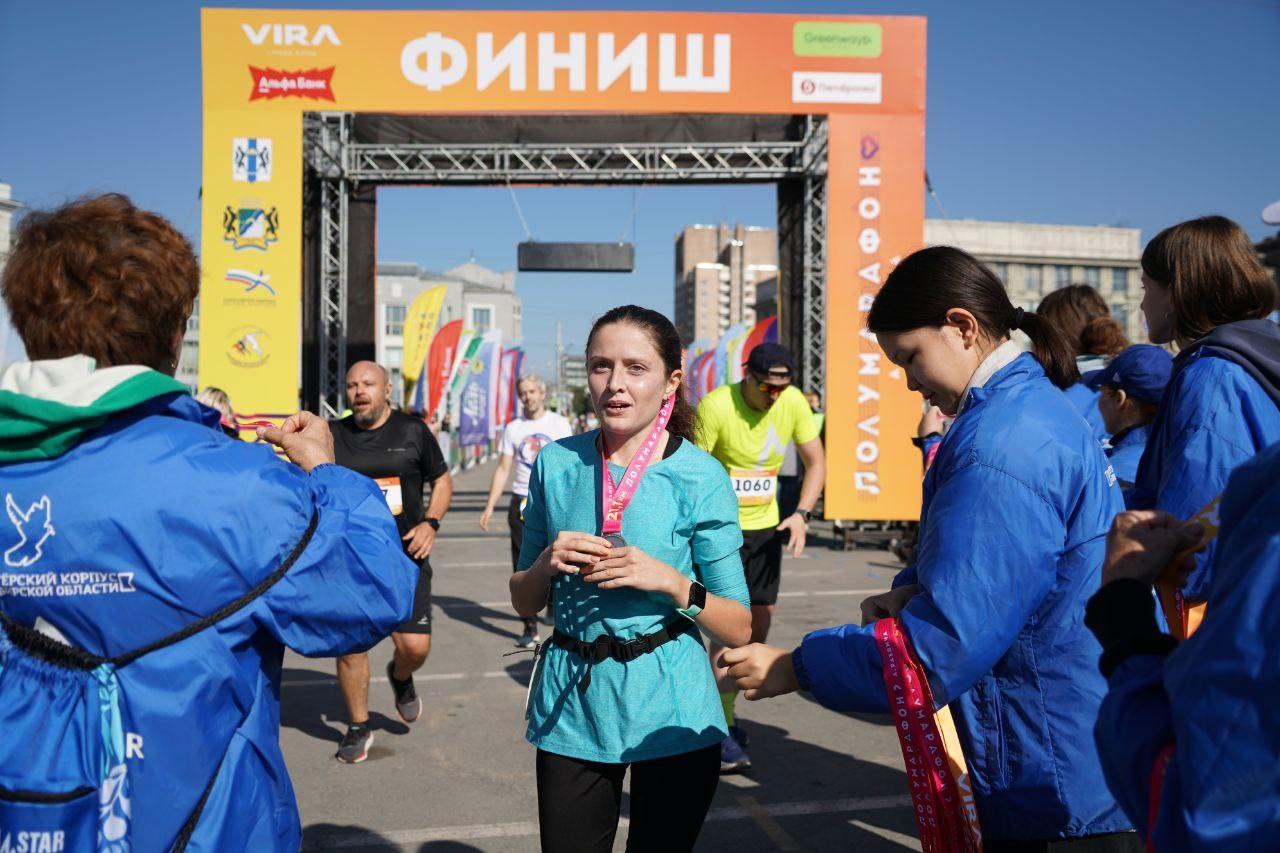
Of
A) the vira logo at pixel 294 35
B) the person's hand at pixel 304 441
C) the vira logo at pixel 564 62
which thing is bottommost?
the person's hand at pixel 304 441

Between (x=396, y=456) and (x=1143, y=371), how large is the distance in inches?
155

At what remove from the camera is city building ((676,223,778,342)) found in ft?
525

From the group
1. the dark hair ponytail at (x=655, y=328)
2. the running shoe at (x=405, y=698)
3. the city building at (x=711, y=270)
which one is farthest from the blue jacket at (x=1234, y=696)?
the city building at (x=711, y=270)

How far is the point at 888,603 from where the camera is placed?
2197mm

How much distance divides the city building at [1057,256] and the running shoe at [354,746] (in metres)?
75.9

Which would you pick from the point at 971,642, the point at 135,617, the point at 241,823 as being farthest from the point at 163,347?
the point at 971,642

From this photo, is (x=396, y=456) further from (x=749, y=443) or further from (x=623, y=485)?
(x=623, y=485)

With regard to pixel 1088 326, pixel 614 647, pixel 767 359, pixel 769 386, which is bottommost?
pixel 614 647

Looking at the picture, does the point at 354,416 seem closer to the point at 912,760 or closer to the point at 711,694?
the point at 711,694

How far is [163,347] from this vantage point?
178 cm

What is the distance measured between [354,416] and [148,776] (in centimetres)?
445

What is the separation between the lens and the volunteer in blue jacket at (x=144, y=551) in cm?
158

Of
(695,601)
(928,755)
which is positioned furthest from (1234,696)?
(695,601)

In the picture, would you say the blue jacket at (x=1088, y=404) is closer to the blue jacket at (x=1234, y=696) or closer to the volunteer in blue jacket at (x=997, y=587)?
the volunteer in blue jacket at (x=997, y=587)
